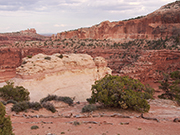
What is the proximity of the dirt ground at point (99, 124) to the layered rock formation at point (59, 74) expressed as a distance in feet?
18.9

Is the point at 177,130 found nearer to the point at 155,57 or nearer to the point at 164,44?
the point at 155,57

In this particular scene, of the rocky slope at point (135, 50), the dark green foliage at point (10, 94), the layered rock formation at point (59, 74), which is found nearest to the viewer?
the dark green foliage at point (10, 94)

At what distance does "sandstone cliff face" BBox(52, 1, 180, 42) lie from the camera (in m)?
47.4

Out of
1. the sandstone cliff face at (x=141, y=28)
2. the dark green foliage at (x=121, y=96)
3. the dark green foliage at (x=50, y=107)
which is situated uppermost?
the sandstone cliff face at (x=141, y=28)

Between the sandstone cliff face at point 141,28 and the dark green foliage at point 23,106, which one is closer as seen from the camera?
the dark green foliage at point 23,106

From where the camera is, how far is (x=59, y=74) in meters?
21.6

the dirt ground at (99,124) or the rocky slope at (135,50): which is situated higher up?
the rocky slope at (135,50)

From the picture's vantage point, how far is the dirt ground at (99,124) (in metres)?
8.44

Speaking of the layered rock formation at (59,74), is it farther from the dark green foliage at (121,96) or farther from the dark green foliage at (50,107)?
the dark green foliage at (121,96)

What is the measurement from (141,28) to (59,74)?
4230 centimetres

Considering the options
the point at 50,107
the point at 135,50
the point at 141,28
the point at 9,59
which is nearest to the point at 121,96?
the point at 50,107

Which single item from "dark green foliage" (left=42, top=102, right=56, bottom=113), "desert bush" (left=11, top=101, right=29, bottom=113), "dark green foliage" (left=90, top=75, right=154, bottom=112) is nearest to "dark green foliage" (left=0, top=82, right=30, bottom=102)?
"desert bush" (left=11, top=101, right=29, bottom=113)

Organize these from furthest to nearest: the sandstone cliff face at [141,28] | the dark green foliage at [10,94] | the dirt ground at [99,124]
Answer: the sandstone cliff face at [141,28], the dark green foliage at [10,94], the dirt ground at [99,124]

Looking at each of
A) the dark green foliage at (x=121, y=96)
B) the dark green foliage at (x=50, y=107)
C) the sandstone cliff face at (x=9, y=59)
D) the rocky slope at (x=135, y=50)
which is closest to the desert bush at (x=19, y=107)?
the dark green foliage at (x=50, y=107)
